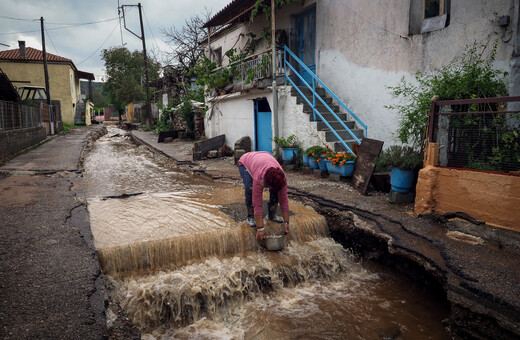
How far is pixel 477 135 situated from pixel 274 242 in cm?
333

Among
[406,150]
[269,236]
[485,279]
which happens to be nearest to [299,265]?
[269,236]

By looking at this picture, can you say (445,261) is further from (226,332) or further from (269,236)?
(226,332)

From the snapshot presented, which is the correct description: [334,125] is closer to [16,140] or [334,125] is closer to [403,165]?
[403,165]

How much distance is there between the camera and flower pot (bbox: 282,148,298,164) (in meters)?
9.49

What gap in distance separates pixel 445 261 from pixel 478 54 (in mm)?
4457

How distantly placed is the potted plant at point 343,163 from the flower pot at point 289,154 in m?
1.75

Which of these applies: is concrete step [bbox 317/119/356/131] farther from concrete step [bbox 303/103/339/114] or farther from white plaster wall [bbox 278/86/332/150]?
concrete step [bbox 303/103/339/114]

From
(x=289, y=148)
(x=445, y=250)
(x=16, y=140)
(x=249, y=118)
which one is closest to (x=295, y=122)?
(x=289, y=148)

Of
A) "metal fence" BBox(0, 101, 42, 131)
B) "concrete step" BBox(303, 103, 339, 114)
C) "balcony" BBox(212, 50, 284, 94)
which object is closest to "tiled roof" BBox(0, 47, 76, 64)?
"metal fence" BBox(0, 101, 42, 131)

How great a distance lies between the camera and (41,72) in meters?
29.4

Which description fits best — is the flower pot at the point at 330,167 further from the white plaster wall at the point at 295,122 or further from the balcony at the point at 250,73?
the balcony at the point at 250,73

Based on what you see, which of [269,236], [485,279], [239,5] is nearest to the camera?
[485,279]

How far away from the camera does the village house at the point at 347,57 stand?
21.5 ft

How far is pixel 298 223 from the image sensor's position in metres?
5.56
